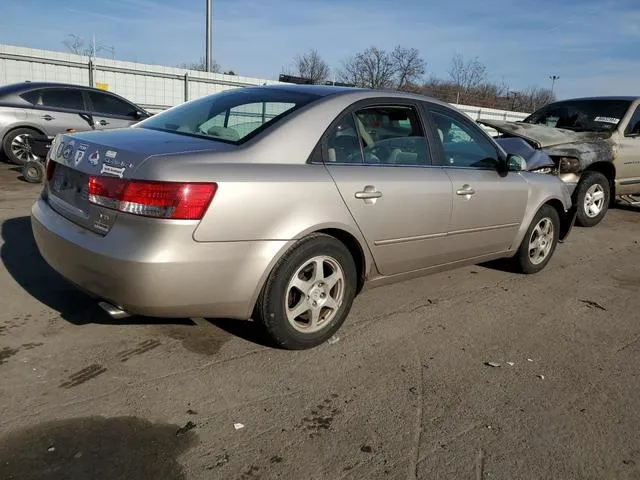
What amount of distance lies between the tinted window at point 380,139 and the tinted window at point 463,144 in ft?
0.83

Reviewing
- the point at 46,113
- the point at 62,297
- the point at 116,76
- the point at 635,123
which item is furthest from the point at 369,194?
the point at 116,76

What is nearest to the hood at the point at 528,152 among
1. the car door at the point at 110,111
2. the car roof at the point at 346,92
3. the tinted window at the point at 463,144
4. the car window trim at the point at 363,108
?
the tinted window at the point at 463,144

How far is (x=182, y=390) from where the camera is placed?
9.60 ft

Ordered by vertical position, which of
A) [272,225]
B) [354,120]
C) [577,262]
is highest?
[354,120]

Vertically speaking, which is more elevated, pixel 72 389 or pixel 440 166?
pixel 440 166

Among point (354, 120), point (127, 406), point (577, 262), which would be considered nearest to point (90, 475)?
point (127, 406)

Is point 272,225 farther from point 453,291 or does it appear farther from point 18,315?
point 453,291

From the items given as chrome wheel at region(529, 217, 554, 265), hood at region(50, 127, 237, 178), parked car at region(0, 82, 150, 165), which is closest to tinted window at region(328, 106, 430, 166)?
hood at region(50, 127, 237, 178)

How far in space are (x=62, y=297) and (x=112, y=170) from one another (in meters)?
1.52

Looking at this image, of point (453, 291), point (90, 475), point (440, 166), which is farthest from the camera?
point (453, 291)

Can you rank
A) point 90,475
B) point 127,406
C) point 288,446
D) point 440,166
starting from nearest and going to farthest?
point 90,475
point 288,446
point 127,406
point 440,166

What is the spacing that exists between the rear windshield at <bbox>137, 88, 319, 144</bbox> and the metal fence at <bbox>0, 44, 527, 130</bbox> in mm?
10278

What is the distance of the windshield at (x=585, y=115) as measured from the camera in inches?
334

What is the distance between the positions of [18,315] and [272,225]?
1881 mm
